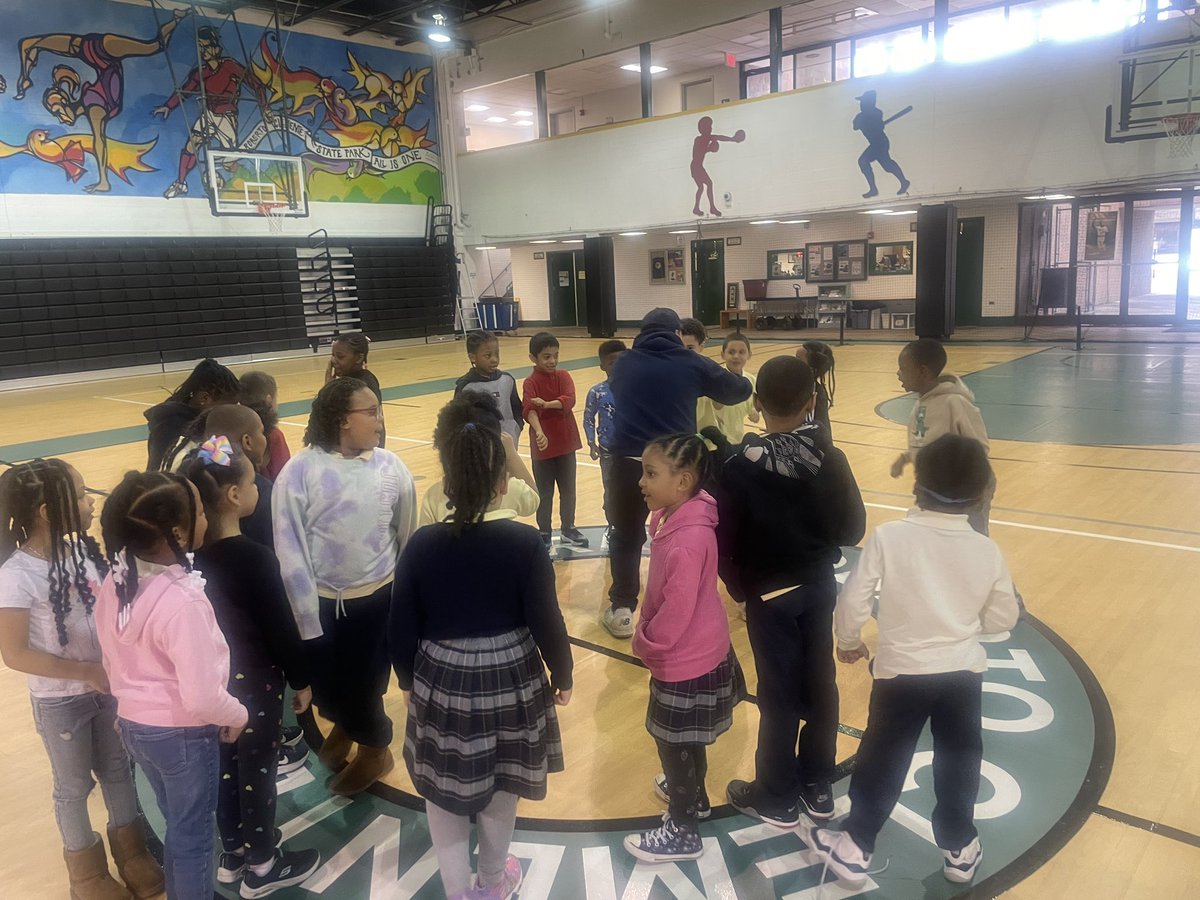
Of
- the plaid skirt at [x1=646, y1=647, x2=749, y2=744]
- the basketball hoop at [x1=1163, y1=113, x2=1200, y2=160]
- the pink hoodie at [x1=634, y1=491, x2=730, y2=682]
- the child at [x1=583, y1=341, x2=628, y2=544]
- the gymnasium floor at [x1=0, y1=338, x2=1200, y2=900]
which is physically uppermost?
the basketball hoop at [x1=1163, y1=113, x2=1200, y2=160]

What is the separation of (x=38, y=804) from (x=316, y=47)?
66.0 feet

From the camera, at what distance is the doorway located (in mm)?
25766

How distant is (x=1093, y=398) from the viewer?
9.98 m

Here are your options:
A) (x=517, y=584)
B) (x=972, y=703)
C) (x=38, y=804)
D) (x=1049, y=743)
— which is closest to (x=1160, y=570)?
(x=1049, y=743)

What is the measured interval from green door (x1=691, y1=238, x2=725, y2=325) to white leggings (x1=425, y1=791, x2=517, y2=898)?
21964mm

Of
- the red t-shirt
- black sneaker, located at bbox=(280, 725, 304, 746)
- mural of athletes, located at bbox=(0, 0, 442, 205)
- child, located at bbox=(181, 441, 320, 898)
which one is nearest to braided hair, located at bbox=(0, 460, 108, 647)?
child, located at bbox=(181, 441, 320, 898)

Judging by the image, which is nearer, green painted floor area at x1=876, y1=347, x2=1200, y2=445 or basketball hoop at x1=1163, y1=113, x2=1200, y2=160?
green painted floor area at x1=876, y1=347, x2=1200, y2=445

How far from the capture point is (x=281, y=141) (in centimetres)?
1880

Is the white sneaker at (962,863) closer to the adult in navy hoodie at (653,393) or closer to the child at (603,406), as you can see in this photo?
the adult in navy hoodie at (653,393)

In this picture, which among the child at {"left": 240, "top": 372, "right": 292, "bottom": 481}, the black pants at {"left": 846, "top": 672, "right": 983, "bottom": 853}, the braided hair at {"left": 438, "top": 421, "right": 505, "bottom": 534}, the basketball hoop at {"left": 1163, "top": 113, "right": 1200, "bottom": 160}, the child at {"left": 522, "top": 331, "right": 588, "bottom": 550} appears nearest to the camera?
the braided hair at {"left": 438, "top": 421, "right": 505, "bottom": 534}

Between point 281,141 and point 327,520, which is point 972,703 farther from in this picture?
point 281,141

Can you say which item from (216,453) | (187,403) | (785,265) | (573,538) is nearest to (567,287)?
(785,265)

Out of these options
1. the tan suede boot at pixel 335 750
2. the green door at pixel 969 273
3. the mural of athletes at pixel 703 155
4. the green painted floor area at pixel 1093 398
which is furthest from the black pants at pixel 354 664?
the green door at pixel 969 273

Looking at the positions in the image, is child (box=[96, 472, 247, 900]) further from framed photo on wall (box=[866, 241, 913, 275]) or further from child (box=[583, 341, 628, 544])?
framed photo on wall (box=[866, 241, 913, 275])
